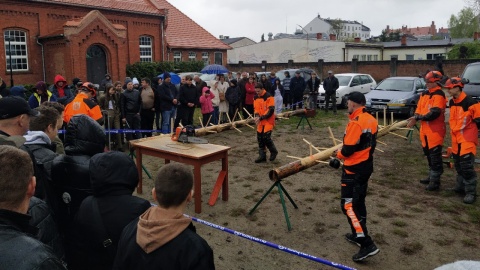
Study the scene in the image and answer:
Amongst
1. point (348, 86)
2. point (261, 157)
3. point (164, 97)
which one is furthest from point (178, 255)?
point (348, 86)

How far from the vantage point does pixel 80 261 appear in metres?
2.99

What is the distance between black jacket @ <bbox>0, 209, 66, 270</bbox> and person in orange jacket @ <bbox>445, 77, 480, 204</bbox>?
6726 millimetres

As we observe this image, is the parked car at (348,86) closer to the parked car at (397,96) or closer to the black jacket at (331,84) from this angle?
the black jacket at (331,84)

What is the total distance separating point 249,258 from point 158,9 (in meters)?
24.8

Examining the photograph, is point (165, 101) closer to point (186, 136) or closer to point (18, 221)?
point (186, 136)

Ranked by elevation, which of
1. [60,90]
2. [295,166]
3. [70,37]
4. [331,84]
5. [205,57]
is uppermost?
[70,37]

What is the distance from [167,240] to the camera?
2.23m

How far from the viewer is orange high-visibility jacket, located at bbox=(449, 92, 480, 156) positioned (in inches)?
263

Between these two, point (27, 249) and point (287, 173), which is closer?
point (27, 249)

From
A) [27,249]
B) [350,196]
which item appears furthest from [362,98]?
[27,249]

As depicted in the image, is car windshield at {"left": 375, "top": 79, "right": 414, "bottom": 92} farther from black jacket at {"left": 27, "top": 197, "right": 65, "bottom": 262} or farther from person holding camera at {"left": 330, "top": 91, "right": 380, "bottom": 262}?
black jacket at {"left": 27, "top": 197, "right": 65, "bottom": 262}

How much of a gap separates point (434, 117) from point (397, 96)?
9.32 m

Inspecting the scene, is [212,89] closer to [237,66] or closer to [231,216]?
[231,216]

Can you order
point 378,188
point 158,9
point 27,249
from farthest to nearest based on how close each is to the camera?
point 158,9
point 378,188
point 27,249
